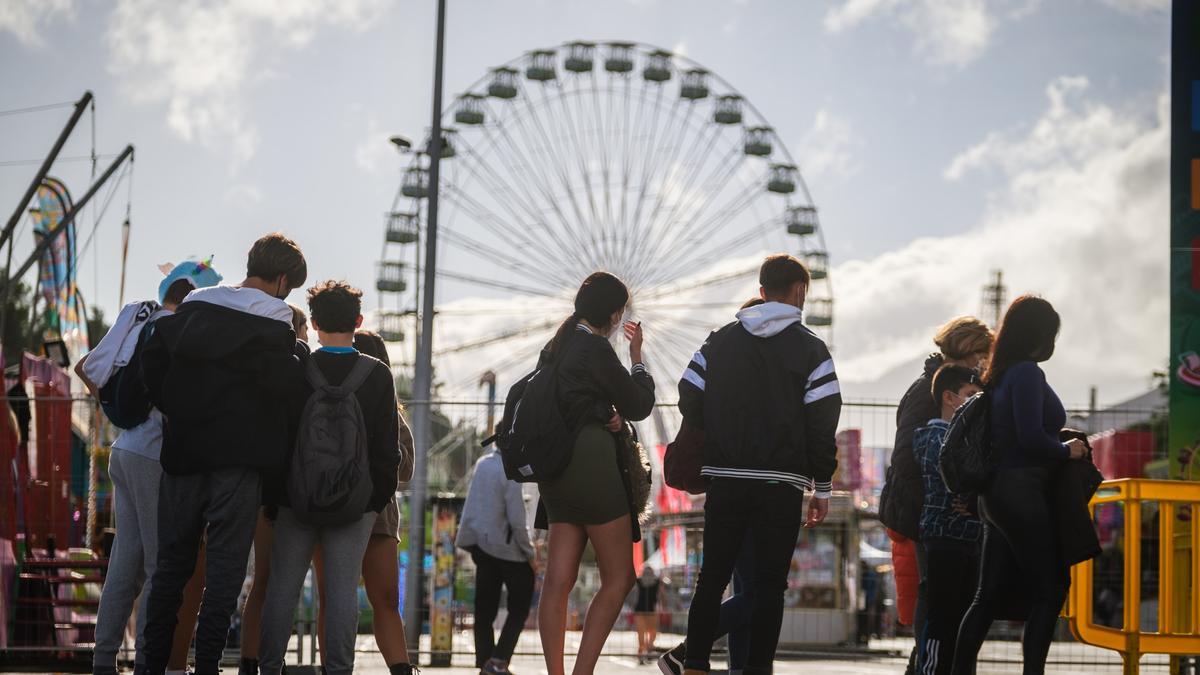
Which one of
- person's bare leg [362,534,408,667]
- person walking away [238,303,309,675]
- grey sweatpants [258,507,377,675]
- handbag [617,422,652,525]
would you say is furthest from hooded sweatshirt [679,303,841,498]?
person walking away [238,303,309,675]

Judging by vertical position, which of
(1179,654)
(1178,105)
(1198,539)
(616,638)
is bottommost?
(616,638)

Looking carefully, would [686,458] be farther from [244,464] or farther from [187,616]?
[187,616]

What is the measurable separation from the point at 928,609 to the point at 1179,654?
221 cm

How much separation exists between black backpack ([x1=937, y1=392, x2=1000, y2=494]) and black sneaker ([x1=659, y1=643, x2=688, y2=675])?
132cm

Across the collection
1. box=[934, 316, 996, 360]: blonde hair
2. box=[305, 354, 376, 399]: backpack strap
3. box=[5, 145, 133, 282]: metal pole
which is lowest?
box=[305, 354, 376, 399]: backpack strap

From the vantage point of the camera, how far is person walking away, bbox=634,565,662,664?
45.6 ft

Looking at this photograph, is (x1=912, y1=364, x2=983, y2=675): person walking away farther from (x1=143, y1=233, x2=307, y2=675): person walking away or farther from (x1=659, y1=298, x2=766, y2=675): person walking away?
(x1=143, y1=233, x2=307, y2=675): person walking away

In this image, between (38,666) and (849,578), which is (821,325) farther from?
(38,666)

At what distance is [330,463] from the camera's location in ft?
20.1

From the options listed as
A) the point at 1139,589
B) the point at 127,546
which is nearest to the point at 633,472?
the point at 127,546

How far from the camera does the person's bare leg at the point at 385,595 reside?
6699 mm

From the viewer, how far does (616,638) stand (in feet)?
72.8

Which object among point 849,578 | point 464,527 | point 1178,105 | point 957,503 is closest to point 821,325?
point 849,578

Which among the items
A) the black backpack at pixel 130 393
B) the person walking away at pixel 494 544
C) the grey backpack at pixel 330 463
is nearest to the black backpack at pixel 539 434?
the grey backpack at pixel 330 463
